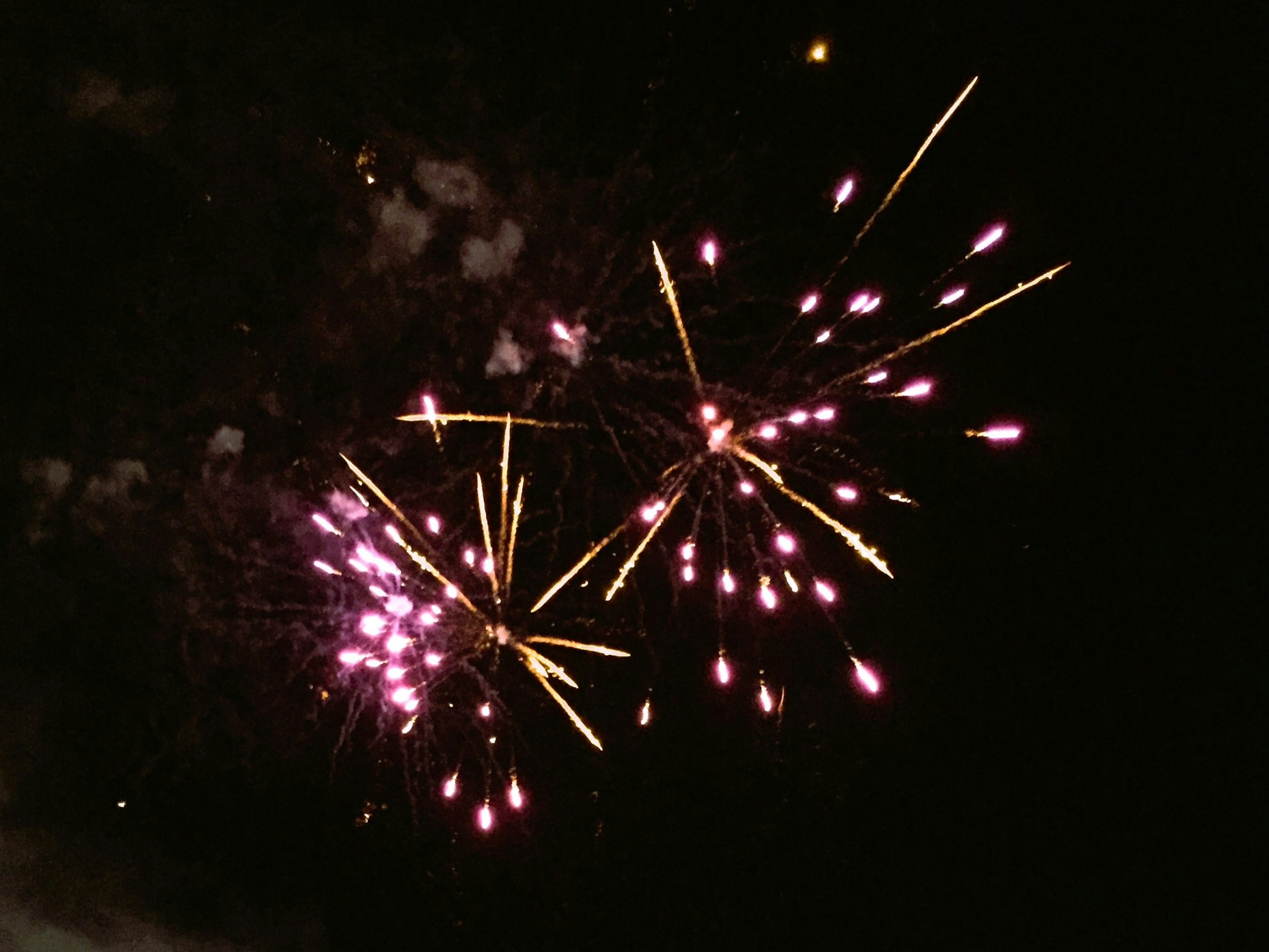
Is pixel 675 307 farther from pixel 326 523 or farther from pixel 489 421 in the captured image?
pixel 326 523

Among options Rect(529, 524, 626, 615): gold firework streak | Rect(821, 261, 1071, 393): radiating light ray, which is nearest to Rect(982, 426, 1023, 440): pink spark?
Rect(821, 261, 1071, 393): radiating light ray

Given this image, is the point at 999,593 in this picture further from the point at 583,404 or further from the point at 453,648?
the point at 453,648

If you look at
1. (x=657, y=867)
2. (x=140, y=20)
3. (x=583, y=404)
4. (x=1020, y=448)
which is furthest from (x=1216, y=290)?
(x=140, y=20)

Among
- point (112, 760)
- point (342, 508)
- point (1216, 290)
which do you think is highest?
point (1216, 290)

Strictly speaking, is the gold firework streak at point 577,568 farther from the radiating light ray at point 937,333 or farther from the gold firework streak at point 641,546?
the radiating light ray at point 937,333

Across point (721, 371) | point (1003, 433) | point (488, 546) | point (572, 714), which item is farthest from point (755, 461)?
point (572, 714)

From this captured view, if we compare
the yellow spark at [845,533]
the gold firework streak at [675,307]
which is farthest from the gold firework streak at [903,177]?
the yellow spark at [845,533]

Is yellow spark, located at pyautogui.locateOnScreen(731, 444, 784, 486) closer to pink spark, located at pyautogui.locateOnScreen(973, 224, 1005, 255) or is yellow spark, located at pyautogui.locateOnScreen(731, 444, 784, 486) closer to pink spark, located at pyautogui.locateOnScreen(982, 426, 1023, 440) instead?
pink spark, located at pyautogui.locateOnScreen(982, 426, 1023, 440)

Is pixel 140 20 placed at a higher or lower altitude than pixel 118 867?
higher
